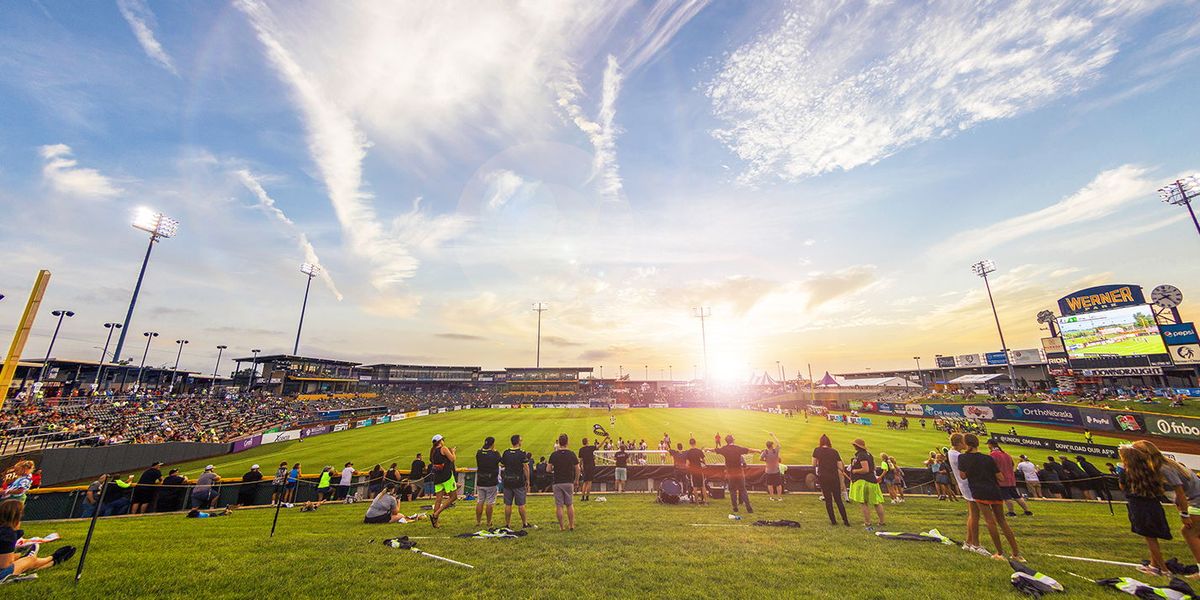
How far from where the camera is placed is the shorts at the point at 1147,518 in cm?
586

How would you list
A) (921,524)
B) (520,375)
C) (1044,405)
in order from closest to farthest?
(921,524) → (1044,405) → (520,375)

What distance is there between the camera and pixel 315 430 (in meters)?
43.2

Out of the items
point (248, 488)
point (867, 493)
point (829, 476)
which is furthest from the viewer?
point (248, 488)

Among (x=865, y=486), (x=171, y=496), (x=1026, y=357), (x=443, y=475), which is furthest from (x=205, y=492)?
(x=1026, y=357)

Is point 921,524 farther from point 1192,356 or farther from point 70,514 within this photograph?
point 1192,356

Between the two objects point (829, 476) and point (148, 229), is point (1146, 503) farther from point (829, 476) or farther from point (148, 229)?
point (148, 229)

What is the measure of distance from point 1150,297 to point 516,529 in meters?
70.2

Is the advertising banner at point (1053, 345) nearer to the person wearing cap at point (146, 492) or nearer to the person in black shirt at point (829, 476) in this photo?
the person in black shirt at point (829, 476)

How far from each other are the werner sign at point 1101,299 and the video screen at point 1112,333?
638 millimetres

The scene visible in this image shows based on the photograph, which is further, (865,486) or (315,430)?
(315,430)

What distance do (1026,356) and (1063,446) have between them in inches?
2844

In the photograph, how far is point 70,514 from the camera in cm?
1209

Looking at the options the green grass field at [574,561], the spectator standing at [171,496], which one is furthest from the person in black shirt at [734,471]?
the spectator standing at [171,496]

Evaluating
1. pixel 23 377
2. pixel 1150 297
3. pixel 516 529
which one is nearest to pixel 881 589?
pixel 516 529
